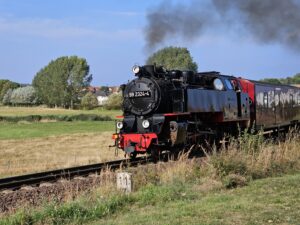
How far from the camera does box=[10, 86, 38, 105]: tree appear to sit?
14488 centimetres

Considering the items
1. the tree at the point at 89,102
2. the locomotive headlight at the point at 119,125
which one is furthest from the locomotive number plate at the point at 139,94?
the tree at the point at 89,102

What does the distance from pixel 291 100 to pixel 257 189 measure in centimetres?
1950

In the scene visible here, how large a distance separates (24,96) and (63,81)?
1844 centimetres

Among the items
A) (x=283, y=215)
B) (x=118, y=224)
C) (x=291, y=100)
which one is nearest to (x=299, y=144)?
(x=283, y=215)

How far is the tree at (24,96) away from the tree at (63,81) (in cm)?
623

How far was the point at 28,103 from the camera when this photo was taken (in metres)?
146

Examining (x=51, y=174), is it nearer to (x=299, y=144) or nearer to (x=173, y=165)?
(x=173, y=165)

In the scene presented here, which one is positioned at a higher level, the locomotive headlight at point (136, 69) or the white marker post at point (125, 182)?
the locomotive headlight at point (136, 69)

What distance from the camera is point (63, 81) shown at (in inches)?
5261

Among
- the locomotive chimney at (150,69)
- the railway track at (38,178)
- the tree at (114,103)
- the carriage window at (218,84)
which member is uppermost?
the tree at (114,103)

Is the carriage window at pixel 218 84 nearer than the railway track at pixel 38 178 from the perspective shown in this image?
No

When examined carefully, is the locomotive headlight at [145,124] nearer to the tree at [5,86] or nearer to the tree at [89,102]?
the tree at [89,102]

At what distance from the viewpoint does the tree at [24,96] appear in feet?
475

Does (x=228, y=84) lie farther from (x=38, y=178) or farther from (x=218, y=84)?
(x=38, y=178)
